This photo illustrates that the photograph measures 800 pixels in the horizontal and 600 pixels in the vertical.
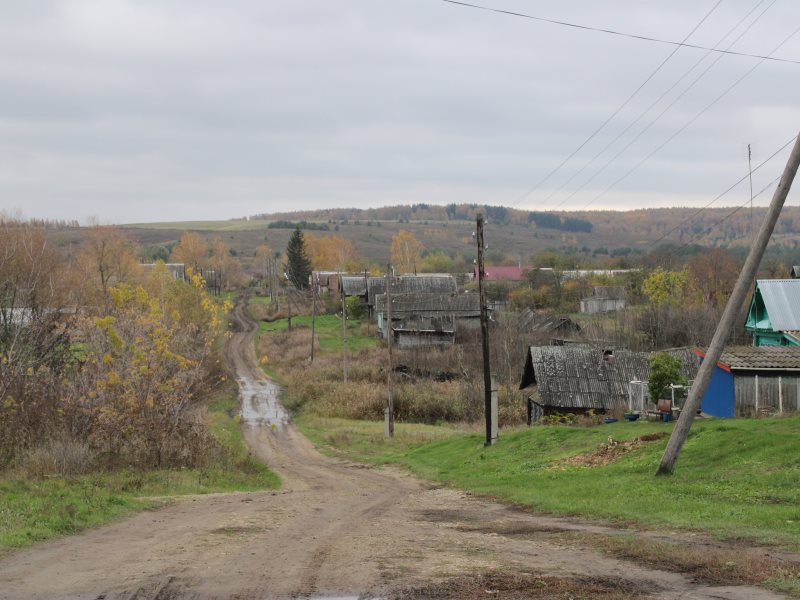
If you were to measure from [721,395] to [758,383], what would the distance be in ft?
4.80

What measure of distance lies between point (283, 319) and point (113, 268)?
70.0 feet

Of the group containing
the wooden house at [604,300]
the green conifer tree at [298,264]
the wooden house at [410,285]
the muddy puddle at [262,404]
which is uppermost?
the green conifer tree at [298,264]

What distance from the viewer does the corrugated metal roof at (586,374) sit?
38.0 m

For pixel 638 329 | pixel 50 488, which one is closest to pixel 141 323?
pixel 50 488

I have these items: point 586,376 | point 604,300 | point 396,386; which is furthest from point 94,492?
point 604,300

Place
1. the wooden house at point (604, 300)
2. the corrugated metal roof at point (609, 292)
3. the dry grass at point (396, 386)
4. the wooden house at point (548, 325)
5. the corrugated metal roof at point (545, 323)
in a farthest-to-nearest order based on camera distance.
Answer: the corrugated metal roof at point (609, 292) → the wooden house at point (604, 300) → the corrugated metal roof at point (545, 323) → the wooden house at point (548, 325) → the dry grass at point (396, 386)

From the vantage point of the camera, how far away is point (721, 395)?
2917cm

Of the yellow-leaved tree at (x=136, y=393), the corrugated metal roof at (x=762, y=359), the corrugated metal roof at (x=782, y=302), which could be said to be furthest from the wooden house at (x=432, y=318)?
the yellow-leaved tree at (x=136, y=393)

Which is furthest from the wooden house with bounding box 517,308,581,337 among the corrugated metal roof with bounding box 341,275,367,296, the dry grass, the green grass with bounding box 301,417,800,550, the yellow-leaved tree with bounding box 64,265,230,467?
the yellow-leaved tree with bounding box 64,265,230,467

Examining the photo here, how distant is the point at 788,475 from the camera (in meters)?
16.0

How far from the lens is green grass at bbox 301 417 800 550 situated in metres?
13.7

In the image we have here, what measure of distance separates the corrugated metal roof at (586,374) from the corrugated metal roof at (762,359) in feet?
28.1

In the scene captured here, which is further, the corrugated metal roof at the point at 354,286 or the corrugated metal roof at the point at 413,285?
the corrugated metal roof at the point at 354,286

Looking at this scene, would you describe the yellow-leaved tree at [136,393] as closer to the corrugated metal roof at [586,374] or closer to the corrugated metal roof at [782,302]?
the corrugated metal roof at [586,374]
